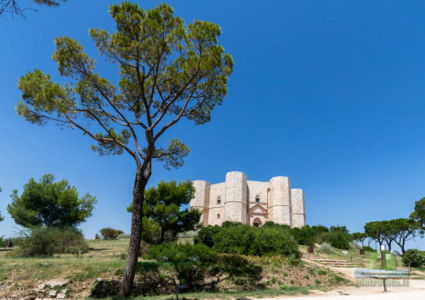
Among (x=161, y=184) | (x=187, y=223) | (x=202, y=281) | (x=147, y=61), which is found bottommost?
(x=202, y=281)

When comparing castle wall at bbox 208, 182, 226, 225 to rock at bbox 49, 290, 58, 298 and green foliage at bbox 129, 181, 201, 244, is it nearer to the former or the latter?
green foliage at bbox 129, 181, 201, 244

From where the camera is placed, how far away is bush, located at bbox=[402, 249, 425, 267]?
14.9 meters

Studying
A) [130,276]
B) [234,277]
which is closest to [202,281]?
[234,277]

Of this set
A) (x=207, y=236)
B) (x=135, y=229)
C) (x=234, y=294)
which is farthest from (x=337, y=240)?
(x=135, y=229)

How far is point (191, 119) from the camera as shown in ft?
27.9

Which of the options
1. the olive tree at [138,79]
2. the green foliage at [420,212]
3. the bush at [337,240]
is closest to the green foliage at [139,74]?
the olive tree at [138,79]

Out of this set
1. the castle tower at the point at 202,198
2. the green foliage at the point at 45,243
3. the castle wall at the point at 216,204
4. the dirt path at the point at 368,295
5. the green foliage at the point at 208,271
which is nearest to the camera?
the dirt path at the point at 368,295

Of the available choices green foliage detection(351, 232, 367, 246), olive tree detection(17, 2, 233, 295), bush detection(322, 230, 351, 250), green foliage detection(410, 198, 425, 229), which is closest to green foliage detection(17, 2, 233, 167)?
olive tree detection(17, 2, 233, 295)

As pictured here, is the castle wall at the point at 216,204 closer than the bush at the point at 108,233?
No

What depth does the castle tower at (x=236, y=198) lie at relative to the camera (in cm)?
3428

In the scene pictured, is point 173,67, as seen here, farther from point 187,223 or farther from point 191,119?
point 187,223

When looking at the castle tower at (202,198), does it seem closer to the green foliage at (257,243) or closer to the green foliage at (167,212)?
the green foliage at (167,212)

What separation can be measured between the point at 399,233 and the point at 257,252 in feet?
97.8

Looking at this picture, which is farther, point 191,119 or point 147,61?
point 191,119
